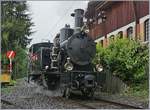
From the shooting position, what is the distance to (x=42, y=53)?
2086 cm

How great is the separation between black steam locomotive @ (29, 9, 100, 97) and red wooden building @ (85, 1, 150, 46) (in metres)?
5.77

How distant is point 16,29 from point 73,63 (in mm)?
31269

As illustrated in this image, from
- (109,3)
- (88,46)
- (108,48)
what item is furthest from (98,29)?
(88,46)

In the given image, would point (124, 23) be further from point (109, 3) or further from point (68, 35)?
point (68, 35)

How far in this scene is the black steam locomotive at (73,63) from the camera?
17.4 metres

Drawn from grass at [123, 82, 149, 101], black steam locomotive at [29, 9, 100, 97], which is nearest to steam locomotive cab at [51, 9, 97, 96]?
black steam locomotive at [29, 9, 100, 97]

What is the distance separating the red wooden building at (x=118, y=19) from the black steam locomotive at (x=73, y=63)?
227 inches

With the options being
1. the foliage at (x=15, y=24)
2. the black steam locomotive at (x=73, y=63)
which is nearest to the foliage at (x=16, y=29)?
the foliage at (x=15, y=24)

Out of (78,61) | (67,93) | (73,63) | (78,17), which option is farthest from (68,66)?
(78,17)

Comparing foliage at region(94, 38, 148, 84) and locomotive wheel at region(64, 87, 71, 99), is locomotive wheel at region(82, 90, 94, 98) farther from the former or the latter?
foliage at region(94, 38, 148, 84)

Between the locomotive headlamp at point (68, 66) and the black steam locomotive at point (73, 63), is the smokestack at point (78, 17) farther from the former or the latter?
the locomotive headlamp at point (68, 66)

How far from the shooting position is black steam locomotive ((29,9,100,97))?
684 inches

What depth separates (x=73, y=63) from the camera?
703 inches

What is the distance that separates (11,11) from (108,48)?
29.0 metres
